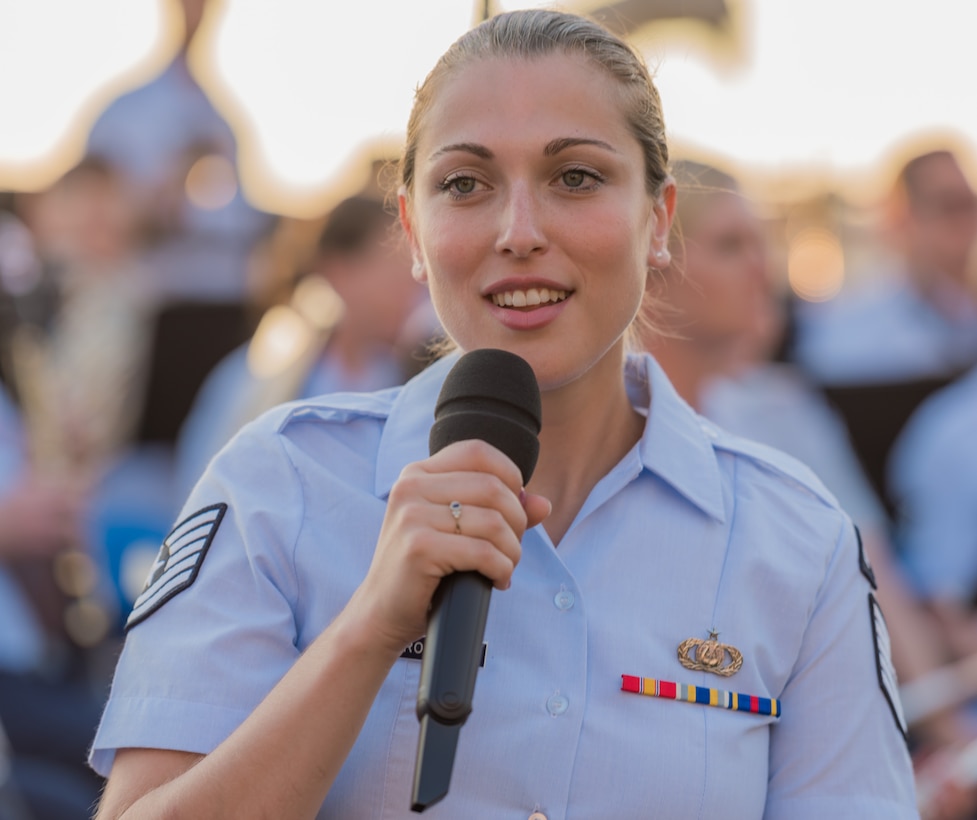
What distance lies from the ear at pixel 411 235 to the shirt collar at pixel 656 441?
15 centimetres

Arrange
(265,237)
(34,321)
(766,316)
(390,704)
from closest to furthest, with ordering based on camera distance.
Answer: (390,704), (766,316), (34,321), (265,237)

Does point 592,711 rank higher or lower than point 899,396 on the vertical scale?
Result: lower

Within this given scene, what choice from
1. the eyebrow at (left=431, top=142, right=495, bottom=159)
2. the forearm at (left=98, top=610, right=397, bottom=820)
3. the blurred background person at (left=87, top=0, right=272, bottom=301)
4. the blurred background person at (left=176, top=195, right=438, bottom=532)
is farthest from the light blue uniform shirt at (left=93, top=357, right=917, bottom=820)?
the blurred background person at (left=87, top=0, right=272, bottom=301)

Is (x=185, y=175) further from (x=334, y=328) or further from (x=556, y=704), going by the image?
(x=556, y=704)

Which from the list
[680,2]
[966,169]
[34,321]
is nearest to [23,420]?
[34,321]

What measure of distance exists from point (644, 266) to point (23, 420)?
11.9ft

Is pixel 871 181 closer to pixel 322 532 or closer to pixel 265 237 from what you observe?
pixel 265 237

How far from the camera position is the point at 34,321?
518 centimetres

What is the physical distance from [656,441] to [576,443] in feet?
0.44

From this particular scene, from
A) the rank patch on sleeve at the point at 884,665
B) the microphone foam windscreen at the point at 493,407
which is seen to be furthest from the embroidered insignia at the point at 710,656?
the microphone foam windscreen at the point at 493,407

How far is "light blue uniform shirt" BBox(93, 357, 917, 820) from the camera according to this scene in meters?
1.72

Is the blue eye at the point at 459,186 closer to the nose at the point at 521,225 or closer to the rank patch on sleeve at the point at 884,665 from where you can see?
the nose at the point at 521,225

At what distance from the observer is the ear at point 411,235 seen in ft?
7.04

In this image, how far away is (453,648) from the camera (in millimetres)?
1367
